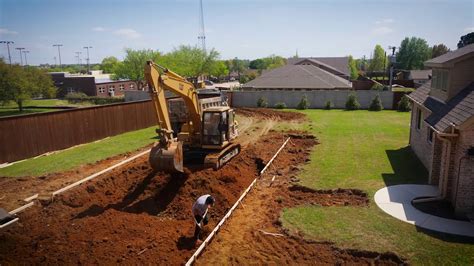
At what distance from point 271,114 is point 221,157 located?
63.0ft

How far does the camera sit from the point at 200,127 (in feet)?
49.3

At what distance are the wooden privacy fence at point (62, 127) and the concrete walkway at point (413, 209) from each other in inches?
679

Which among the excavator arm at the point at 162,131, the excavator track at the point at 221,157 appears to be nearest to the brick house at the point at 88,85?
the excavator track at the point at 221,157

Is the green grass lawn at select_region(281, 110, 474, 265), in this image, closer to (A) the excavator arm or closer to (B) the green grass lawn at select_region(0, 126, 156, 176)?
(A) the excavator arm

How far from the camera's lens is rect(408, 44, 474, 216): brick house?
10.3 meters

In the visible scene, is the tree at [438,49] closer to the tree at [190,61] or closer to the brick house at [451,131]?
the tree at [190,61]

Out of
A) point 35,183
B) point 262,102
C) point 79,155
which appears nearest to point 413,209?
point 35,183

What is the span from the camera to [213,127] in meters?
14.9

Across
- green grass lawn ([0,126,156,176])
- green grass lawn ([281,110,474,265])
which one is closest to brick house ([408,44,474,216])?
green grass lawn ([281,110,474,265])

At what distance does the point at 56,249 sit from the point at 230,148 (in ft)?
28.9

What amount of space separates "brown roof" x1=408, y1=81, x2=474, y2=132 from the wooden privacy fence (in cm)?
1892

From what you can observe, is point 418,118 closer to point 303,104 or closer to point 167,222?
point 167,222

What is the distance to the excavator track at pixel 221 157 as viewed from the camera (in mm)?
14062

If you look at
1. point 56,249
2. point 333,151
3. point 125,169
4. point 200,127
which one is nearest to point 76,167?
point 125,169
